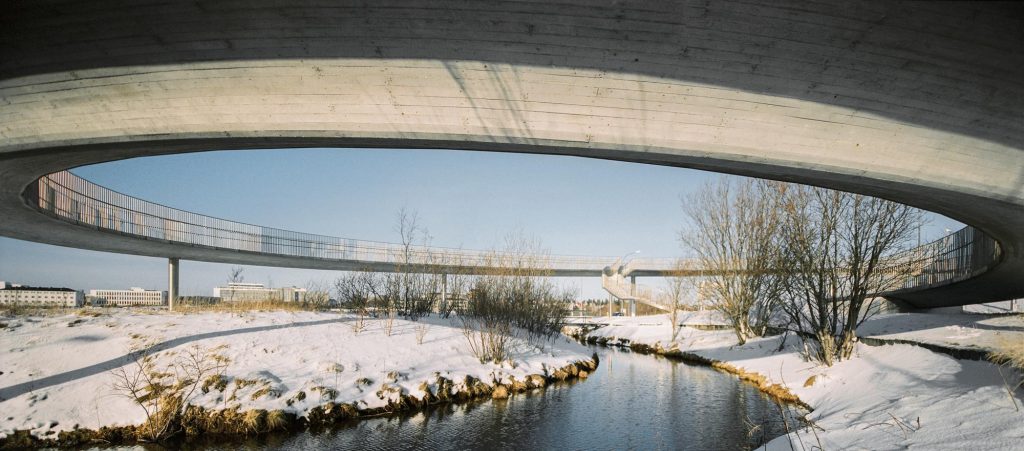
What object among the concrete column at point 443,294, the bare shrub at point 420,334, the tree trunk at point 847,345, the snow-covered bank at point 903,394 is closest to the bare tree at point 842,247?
the tree trunk at point 847,345

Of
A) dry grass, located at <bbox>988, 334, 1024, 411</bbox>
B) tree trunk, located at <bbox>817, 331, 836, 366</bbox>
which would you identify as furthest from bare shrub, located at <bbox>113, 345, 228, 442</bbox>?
tree trunk, located at <bbox>817, 331, 836, 366</bbox>

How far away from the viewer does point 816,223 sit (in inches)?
578

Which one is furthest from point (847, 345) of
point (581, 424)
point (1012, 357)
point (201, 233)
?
point (201, 233)

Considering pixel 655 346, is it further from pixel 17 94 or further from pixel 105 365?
pixel 17 94

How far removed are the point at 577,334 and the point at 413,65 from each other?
3265 cm

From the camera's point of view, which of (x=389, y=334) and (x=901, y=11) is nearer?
(x=901, y=11)

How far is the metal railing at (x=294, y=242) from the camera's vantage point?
14625mm

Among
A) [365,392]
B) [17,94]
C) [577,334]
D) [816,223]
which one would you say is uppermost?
[17,94]

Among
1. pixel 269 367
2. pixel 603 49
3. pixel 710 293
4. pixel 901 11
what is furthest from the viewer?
pixel 710 293

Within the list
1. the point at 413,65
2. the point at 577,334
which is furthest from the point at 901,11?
the point at 577,334

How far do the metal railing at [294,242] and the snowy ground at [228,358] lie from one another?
3362 mm

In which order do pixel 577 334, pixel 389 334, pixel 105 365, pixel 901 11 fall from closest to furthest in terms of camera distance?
pixel 901 11 → pixel 105 365 → pixel 389 334 → pixel 577 334

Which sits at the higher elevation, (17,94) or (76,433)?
(17,94)

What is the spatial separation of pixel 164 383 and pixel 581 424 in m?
8.42
